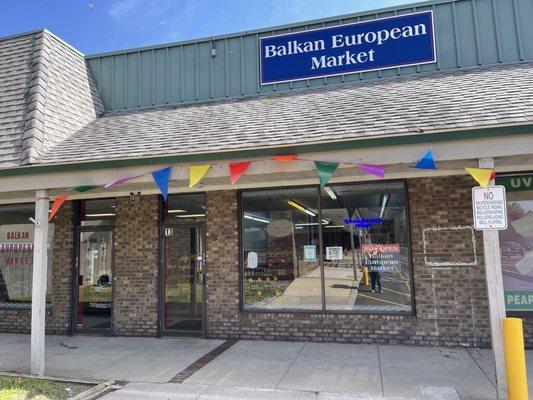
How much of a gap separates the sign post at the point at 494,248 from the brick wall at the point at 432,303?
2282mm

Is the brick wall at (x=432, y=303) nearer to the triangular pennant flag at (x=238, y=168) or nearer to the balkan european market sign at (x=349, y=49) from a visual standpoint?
the balkan european market sign at (x=349, y=49)

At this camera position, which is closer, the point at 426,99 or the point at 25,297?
the point at 426,99

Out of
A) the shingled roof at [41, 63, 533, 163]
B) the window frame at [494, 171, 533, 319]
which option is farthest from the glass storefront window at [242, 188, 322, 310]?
the window frame at [494, 171, 533, 319]

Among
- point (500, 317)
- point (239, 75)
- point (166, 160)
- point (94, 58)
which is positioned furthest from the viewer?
point (94, 58)

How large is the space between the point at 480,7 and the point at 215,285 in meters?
7.40

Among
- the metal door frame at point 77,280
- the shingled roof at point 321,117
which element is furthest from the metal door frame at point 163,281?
the shingled roof at point 321,117

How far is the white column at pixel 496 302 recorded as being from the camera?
513 cm

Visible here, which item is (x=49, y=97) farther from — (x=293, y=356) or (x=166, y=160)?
(x=293, y=356)

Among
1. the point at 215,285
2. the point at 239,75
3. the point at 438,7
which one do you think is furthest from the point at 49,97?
the point at 438,7

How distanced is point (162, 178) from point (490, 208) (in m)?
4.15

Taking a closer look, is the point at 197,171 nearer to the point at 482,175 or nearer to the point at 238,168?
the point at 238,168

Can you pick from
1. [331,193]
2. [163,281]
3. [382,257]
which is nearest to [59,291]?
[163,281]

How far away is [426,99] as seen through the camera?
718cm

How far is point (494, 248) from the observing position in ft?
17.5
